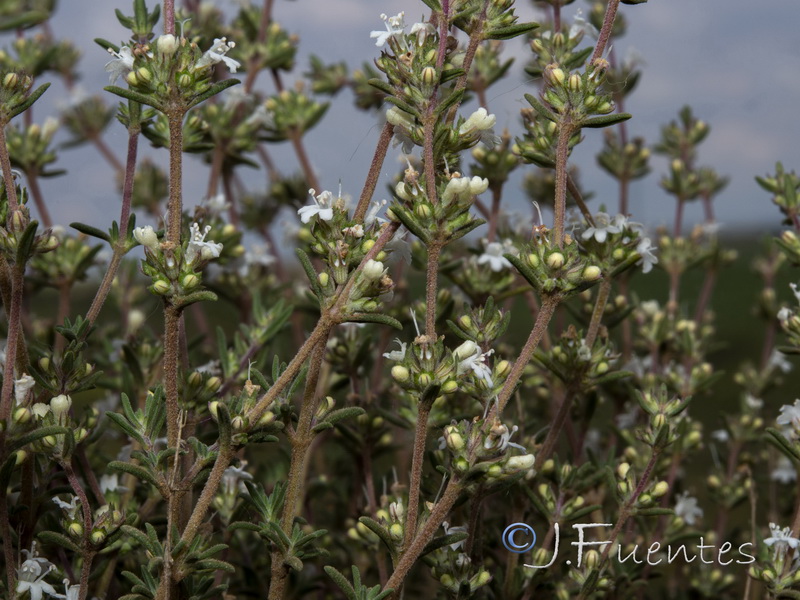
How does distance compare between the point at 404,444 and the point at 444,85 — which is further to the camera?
the point at 404,444

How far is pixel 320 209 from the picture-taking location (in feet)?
6.15

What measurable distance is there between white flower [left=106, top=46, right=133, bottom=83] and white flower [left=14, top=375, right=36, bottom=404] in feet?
2.44

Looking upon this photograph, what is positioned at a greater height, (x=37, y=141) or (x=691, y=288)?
(x=691, y=288)

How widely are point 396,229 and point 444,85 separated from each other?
1.32ft

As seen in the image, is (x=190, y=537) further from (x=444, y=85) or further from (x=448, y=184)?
(x=444, y=85)

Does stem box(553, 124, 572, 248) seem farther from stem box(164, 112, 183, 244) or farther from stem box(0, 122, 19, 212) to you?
stem box(0, 122, 19, 212)

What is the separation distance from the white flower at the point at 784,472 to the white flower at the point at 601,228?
171 centimetres

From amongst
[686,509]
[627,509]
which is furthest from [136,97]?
[686,509]

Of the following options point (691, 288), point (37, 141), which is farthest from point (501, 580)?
point (691, 288)

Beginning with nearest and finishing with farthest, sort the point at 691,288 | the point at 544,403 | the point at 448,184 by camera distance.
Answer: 1. the point at 448,184
2. the point at 544,403
3. the point at 691,288

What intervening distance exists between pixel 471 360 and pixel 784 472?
2380 mm

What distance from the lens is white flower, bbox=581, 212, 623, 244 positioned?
228cm

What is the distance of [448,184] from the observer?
69.3 inches

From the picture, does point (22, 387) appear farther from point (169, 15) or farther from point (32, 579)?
point (169, 15)
